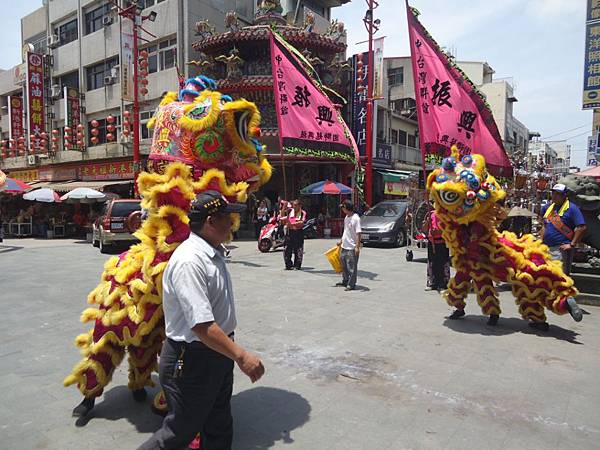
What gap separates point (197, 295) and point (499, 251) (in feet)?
14.6

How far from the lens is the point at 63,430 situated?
3057 millimetres

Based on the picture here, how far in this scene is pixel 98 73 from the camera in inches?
953

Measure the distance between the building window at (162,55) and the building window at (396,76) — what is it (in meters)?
15.0

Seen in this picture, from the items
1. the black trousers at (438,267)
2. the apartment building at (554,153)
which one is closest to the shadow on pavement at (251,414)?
the black trousers at (438,267)

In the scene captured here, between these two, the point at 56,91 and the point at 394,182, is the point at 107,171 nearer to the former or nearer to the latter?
the point at 56,91

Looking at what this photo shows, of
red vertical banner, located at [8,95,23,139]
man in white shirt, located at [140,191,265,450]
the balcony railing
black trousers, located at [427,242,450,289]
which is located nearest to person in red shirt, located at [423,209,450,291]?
black trousers, located at [427,242,450,289]

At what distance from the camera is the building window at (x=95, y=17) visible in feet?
77.3

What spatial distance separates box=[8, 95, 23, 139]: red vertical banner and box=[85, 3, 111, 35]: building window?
6.77 metres

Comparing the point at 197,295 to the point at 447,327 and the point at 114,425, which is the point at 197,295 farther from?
the point at 447,327

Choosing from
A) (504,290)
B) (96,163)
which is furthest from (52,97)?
(504,290)

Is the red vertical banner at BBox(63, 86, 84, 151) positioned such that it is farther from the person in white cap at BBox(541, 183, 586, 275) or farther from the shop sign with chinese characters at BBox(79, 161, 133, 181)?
the person in white cap at BBox(541, 183, 586, 275)

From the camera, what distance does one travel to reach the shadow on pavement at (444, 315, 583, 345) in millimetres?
5254

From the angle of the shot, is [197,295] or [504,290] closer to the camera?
[197,295]

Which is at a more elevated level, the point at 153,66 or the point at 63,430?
the point at 153,66
